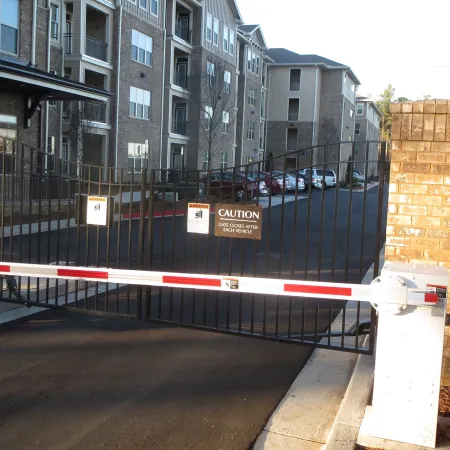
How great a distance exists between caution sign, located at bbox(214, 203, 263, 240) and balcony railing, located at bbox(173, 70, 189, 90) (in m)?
32.4

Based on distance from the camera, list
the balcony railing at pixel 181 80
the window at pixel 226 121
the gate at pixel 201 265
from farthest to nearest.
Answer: the window at pixel 226 121 < the balcony railing at pixel 181 80 < the gate at pixel 201 265

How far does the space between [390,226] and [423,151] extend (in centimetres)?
Result: 74

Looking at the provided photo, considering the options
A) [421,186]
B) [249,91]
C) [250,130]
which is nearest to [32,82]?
[421,186]

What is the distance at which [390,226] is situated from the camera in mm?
5574

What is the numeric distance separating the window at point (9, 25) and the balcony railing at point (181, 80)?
54.5 ft

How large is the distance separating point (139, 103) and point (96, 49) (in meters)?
3.97

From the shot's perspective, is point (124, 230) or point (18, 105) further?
point (18, 105)

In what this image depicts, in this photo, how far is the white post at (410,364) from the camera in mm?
4344

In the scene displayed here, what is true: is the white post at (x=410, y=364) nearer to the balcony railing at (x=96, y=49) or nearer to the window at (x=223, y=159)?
the balcony railing at (x=96, y=49)

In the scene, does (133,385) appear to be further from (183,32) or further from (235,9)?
(235,9)

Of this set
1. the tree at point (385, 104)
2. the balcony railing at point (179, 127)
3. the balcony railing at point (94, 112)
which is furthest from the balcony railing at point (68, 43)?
the tree at point (385, 104)

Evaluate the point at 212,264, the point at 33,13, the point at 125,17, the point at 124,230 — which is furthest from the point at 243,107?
the point at 212,264

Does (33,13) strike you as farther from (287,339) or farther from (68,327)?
(287,339)

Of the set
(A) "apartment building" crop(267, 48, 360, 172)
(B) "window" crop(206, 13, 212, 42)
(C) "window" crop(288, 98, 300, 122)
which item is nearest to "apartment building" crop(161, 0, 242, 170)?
(B) "window" crop(206, 13, 212, 42)
